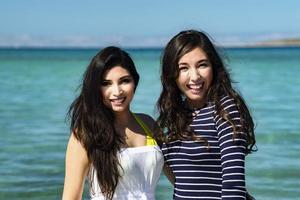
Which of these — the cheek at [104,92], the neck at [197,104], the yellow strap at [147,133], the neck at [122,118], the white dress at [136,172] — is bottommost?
the white dress at [136,172]

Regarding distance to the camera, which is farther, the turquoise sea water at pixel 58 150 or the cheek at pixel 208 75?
the turquoise sea water at pixel 58 150

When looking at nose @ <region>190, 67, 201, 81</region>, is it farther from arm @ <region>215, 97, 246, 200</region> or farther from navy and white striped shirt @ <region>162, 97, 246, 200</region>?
arm @ <region>215, 97, 246, 200</region>

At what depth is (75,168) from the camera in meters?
3.86

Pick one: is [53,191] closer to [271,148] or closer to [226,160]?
[271,148]

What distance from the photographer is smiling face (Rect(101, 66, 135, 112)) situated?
152 inches

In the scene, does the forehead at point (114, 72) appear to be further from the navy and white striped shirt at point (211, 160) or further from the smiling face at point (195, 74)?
the navy and white striped shirt at point (211, 160)

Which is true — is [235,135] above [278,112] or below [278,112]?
above

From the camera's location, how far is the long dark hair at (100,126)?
3836 millimetres

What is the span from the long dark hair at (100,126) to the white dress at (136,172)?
0.15ft

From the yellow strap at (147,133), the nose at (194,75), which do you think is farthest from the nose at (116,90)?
the nose at (194,75)

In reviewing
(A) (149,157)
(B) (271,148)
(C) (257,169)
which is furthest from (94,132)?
(B) (271,148)

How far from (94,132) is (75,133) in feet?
0.38

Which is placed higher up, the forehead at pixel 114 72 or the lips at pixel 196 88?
the forehead at pixel 114 72

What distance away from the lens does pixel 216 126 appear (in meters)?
3.64
